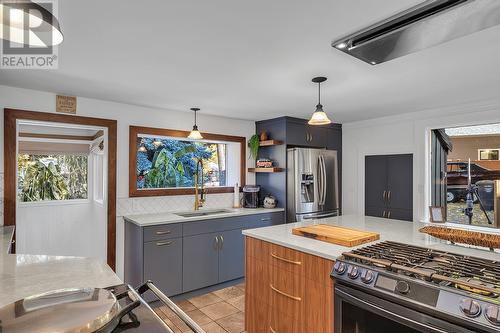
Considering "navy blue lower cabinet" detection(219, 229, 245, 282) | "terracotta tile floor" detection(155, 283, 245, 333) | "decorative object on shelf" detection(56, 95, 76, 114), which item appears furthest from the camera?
"navy blue lower cabinet" detection(219, 229, 245, 282)

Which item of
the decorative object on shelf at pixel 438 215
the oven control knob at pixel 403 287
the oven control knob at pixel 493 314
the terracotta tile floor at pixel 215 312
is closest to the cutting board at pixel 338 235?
the oven control knob at pixel 403 287

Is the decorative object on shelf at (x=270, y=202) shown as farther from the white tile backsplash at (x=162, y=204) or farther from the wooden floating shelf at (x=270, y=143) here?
the wooden floating shelf at (x=270, y=143)

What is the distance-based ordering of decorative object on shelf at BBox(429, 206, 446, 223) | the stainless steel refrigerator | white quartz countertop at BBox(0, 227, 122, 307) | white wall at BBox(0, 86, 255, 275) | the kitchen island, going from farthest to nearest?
1. the stainless steel refrigerator
2. white wall at BBox(0, 86, 255, 275)
3. decorative object on shelf at BBox(429, 206, 446, 223)
4. the kitchen island
5. white quartz countertop at BBox(0, 227, 122, 307)

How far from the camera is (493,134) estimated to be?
3510 mm

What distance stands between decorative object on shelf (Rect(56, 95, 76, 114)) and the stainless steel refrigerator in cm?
280

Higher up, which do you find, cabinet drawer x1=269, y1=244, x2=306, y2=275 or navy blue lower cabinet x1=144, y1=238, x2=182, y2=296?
cabinet drawer x1=269, y1=244, x2=306, y2=275

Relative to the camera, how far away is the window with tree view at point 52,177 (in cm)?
411

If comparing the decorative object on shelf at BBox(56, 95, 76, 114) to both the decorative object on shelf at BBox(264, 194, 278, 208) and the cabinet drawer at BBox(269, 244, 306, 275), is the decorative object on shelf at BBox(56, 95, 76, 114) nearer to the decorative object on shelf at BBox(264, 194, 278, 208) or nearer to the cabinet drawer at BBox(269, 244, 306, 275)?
the cabinet drawer at BBox(269, 244, 306, 275)

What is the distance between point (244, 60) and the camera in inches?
83.6

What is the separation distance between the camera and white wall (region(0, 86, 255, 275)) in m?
2.87

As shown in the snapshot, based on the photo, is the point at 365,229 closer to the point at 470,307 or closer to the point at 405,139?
the point at 470,307

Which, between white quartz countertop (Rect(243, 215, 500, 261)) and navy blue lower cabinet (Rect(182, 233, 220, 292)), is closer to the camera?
white quartz countertop (Rect(243, 215, 500, 261))

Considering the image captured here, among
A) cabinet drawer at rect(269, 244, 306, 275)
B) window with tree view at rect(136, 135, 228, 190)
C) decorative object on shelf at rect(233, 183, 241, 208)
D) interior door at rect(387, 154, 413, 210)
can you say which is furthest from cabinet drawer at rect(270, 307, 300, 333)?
interior door at rect(387, 154, 413, 210)

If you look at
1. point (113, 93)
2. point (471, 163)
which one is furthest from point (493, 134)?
point (113, 93)
